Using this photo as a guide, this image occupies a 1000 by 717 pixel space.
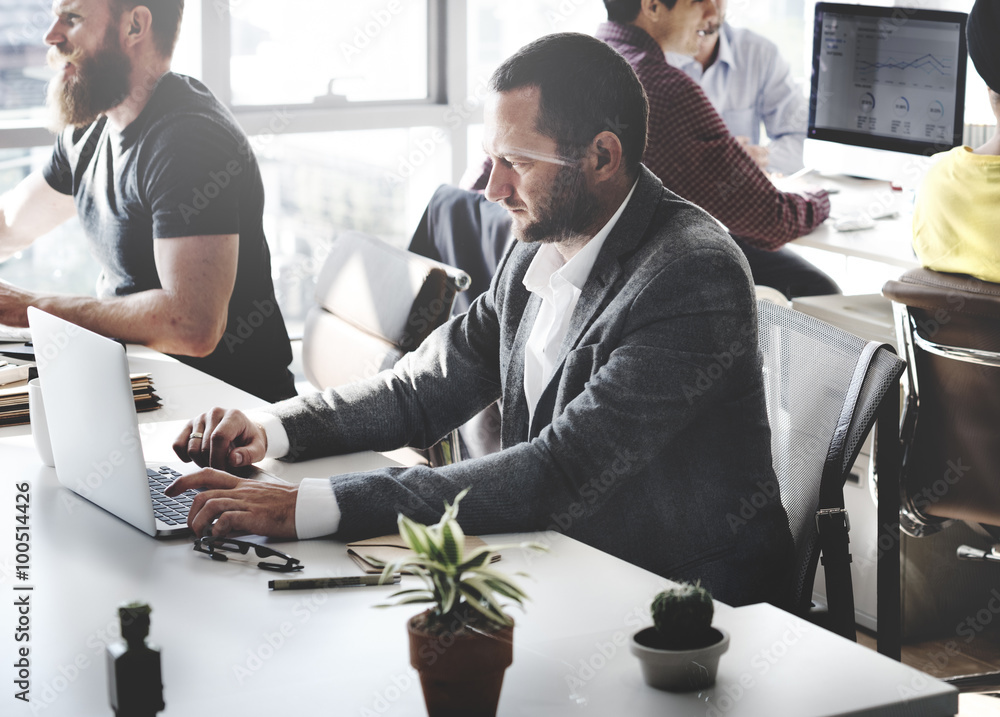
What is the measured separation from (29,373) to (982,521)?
1.66 m

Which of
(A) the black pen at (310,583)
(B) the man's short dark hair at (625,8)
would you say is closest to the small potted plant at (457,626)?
(A) the black pen at (310,583)

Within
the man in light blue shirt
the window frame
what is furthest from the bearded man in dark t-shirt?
the man in light blue shirt

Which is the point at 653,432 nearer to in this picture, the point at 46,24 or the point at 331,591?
the point at 331,591

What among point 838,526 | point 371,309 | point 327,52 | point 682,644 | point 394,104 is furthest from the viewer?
point 394,104

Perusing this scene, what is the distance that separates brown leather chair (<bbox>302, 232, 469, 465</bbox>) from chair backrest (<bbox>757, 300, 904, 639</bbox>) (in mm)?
572

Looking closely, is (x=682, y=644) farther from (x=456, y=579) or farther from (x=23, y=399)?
(x=23, y=399)

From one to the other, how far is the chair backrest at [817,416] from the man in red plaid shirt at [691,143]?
121 centimetres

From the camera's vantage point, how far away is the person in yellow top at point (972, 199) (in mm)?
2201

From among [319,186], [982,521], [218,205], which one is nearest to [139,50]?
[218,205]

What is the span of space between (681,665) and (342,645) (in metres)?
0.31

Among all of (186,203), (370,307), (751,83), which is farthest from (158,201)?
(751,83)

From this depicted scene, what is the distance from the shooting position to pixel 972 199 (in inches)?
88.4

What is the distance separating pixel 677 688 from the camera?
960mm

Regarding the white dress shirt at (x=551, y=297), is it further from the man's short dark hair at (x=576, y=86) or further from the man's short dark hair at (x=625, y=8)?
the man's short dark hair at (x=625, y=8)
